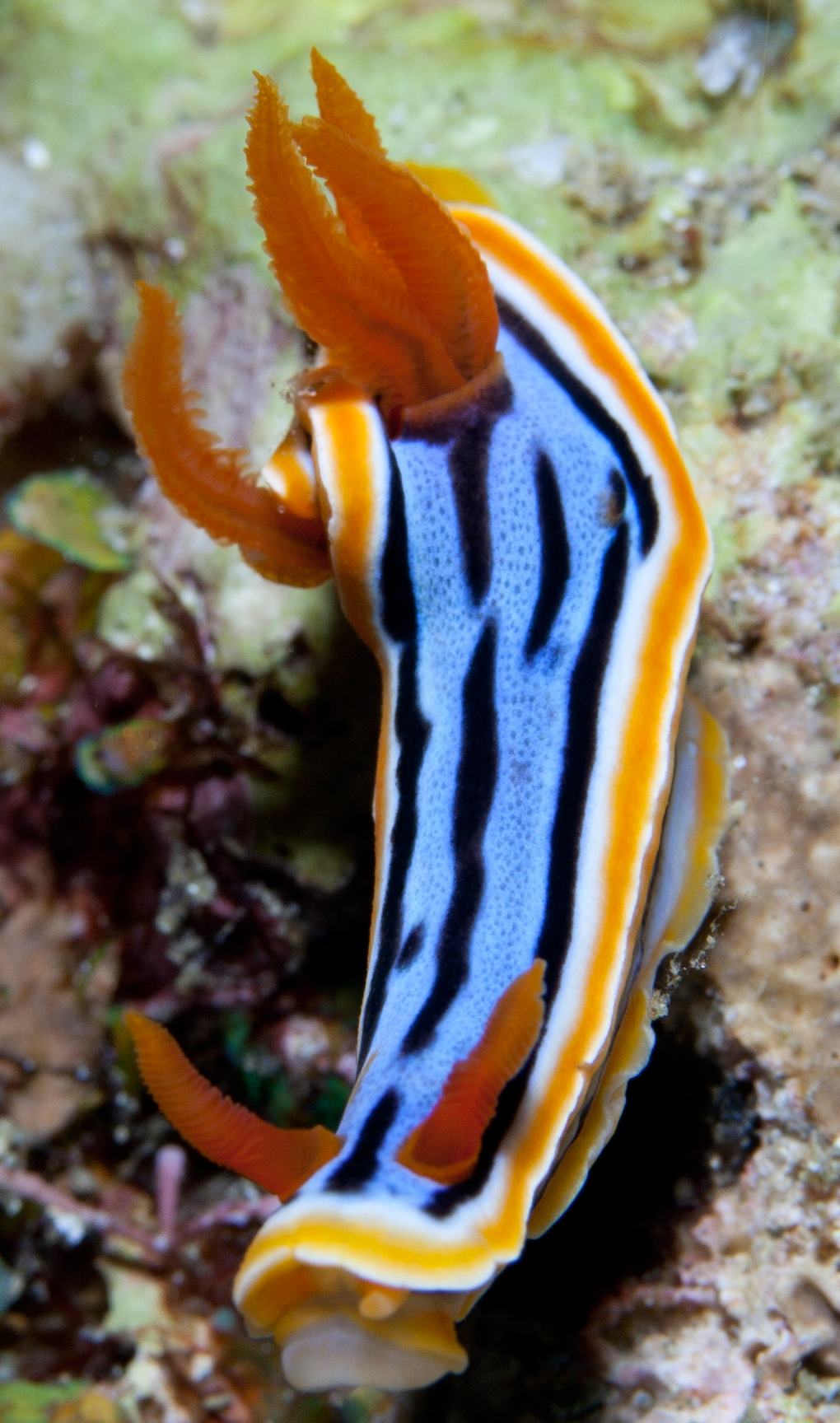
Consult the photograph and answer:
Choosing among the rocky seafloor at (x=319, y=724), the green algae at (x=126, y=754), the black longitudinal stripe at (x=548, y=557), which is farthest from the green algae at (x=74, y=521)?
the black longitudinal stripe at (x=548, y=557)

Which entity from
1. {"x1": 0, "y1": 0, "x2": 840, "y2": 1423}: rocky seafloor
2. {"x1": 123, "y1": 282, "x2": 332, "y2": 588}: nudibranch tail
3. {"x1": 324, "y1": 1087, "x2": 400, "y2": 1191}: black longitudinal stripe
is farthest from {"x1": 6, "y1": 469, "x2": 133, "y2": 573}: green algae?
{"x1": 324, "y1": 1087, "x2": 400, "y2": 1191}: black longitudinal stripe

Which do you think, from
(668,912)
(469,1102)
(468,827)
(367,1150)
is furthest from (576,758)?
(367,1150)

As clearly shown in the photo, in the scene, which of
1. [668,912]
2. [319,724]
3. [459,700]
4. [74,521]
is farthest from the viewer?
[74,521]

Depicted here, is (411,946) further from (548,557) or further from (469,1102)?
(548,557)

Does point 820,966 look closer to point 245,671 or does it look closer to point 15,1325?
point 245,671

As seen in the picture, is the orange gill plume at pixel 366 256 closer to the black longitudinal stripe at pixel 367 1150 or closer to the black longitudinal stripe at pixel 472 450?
the black longitudinal stripe at pixel 472 450

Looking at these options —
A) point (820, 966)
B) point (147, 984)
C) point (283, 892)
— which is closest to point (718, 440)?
point (820, 966)
